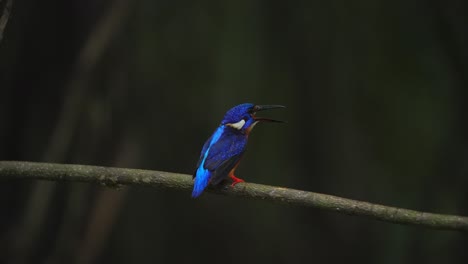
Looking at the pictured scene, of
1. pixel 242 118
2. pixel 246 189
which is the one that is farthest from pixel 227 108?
pixel 246 189

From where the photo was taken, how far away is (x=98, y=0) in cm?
466

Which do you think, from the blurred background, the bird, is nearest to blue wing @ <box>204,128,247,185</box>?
the bird

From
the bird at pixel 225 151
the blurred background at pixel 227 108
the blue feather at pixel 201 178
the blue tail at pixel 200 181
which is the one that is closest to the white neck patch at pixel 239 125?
the bird at pixel 225 151

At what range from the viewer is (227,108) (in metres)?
4.69

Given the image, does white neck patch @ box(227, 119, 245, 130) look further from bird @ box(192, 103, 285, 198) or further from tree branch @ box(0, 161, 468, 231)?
tree branch @ box(0, 161, 468, 231)

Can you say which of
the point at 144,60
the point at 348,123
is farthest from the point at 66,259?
the point at 348,123

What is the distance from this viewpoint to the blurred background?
4.16m

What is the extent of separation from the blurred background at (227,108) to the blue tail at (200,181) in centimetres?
150

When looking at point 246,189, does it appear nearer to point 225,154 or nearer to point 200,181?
point 200,181

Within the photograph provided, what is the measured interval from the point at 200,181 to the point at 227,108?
6.42 ft

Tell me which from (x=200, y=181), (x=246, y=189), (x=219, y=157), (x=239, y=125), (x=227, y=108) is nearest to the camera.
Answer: (x=246, y=189)

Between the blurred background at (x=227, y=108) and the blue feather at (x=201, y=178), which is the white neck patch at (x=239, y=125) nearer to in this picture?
the blue feather at (x=201, y=178)

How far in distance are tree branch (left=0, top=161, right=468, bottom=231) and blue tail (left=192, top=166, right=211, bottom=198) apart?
0.12 ft

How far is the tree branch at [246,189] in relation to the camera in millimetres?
2393
